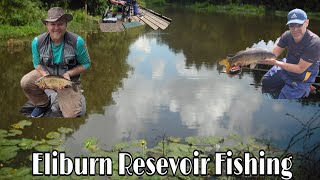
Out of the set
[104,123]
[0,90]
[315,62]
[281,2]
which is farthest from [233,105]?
[315,62]

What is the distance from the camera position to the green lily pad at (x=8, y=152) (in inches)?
264

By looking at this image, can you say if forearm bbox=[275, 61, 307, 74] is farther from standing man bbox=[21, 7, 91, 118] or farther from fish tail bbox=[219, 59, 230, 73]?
standing man bbox=[21, 7, 91, 118]

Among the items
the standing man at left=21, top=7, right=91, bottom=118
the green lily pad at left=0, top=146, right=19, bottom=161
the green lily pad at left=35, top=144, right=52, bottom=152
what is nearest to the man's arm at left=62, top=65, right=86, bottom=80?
the standing man at left=21, top=7, right=91, bottom=118

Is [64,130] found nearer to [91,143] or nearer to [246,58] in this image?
[91,143]

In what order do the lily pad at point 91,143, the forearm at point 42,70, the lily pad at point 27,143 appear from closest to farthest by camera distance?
the forearm at point 42,70 → the lily pad at point 27,143 → the lily pad at point 91,143

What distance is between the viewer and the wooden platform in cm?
271

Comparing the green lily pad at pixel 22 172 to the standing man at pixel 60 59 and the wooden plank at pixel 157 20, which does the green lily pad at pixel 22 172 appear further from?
the standing man at pixel 60 59

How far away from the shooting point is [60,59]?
2.38 meters

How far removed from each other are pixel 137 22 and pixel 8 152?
15.7 feet

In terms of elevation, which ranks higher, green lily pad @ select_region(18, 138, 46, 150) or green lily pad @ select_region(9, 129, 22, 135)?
green lily pad @ select_region(18, 138, 46, 150)

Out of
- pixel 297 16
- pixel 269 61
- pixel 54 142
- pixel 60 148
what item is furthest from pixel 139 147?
pixel 297 16

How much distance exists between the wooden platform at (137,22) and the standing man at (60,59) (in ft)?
1.52

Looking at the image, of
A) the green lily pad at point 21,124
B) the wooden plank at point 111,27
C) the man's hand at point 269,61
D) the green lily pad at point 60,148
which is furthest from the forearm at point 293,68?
the green lily pad at point 21,124

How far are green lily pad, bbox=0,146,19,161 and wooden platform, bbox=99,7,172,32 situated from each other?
14.7ft
